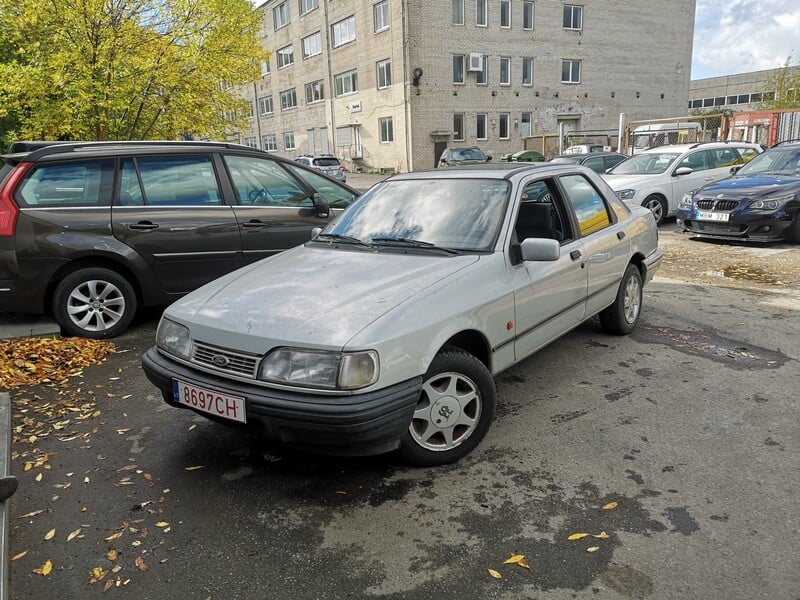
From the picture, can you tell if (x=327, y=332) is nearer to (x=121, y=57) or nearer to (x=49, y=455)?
(x=49, y=455)

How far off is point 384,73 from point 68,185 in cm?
3280

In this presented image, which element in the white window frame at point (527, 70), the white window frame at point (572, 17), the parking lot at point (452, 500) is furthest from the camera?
the white window frame at point (572, 17)

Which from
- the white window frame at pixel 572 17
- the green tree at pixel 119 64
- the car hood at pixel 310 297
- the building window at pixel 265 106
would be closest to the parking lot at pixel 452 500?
the car hood at pixel 310 297

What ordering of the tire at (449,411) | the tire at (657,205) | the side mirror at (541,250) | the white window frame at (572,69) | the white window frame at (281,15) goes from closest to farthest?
the tire at (449,411) → the side mirror at (541,250) → the tire at (657,205) → the white window frame at (572,69) → the white window frame at (281,15)

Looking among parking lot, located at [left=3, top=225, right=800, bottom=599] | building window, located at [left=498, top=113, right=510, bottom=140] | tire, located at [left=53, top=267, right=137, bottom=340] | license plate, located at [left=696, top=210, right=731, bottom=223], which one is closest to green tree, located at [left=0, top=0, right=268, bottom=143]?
tire, located at [left=53, top=267, right=137, bottom=340]

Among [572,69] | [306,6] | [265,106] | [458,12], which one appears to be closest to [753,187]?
[458,12]

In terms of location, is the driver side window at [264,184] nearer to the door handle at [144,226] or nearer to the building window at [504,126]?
the door handle at [144,226]

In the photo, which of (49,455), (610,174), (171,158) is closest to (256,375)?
(49,455)

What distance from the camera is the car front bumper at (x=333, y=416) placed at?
2.77m

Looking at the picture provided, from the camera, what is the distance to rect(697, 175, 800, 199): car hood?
9.75 metres

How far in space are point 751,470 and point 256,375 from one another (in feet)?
8.76

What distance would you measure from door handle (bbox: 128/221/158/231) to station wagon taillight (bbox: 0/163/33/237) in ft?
3.03

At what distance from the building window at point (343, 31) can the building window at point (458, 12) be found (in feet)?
22.5

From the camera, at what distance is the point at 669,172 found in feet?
40.5
